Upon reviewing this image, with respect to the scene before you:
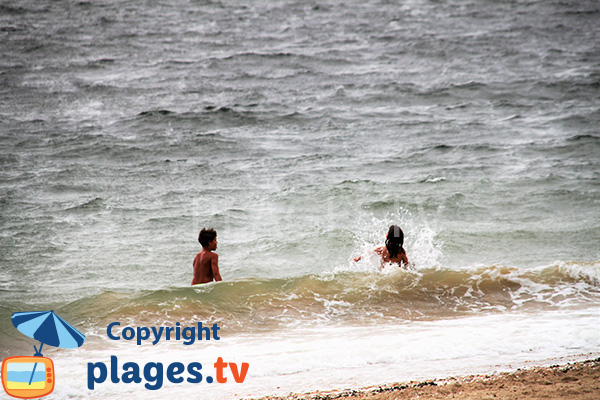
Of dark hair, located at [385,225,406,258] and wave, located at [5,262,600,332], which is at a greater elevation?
dark hair, located at [385,225,406,258]

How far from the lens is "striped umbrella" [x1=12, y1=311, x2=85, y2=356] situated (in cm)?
650

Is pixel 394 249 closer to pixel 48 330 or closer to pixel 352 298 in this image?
pixel 352 298

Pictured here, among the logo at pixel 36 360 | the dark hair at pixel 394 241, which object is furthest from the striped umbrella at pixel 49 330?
the dark hair at pixel 394 241

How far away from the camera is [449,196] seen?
41.9 feet

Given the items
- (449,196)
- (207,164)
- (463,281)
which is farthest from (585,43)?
(463,281)

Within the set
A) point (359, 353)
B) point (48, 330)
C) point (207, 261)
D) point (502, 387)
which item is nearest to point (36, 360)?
point (48, 330)

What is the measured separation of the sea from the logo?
186mm

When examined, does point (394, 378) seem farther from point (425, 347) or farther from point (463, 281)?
point (463, 281)

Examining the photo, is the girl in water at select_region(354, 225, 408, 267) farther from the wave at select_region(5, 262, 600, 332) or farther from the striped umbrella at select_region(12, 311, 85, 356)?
the striped umbrella at select_region(12, 311, 85, 356)

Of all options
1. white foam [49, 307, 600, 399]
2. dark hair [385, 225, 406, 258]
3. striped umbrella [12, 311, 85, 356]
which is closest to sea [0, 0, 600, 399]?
white foam [49, 307, 600, 399]

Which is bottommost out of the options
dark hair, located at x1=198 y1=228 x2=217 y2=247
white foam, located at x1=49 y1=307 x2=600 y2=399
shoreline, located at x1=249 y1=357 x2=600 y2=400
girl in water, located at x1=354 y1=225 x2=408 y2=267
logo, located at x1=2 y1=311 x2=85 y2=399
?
shoreline, located at x1=249 y1=357 x2=600 y2=400

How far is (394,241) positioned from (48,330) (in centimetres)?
472

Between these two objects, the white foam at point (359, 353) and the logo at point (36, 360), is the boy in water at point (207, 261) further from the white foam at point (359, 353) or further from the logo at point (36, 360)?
the logo at point (36, 360)

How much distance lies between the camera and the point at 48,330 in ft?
21.7
